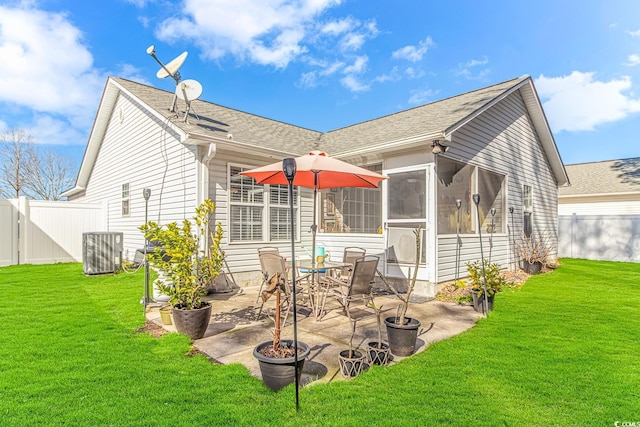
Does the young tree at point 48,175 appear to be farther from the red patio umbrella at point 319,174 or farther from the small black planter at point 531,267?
the small black planter at point 531,267

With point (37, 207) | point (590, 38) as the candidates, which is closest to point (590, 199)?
point (590, 38)

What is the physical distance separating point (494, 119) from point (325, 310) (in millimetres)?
6288

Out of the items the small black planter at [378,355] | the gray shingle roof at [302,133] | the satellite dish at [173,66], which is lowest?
the small black planter at [378,355]

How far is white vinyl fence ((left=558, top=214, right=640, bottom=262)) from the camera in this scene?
12.5 m

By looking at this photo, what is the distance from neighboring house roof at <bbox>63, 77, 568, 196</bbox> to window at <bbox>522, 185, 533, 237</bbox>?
2.01 metres

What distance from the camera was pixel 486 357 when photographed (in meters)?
3.51

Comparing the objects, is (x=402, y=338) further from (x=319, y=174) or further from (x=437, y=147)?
(x=437, y=147)

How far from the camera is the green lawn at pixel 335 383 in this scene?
7.86ft

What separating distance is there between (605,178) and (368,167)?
51.1 ft

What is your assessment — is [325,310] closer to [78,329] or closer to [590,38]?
[78,329]

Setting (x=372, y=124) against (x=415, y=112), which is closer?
(x=415, y=112)

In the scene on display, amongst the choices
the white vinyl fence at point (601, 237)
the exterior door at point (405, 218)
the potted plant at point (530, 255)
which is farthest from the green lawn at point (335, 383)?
the white vinyl fence at point (601, 237)

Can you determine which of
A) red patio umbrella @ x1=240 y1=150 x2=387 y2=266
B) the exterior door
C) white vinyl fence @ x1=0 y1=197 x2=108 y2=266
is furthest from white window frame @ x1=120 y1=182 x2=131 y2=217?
the exterior door

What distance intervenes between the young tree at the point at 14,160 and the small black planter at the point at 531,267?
1123 inches
